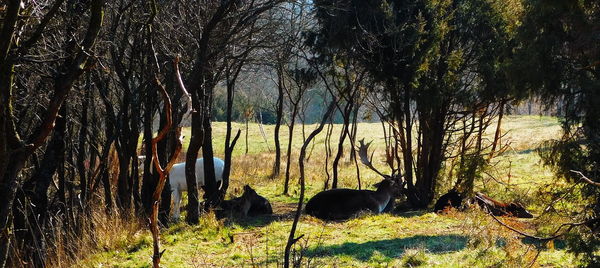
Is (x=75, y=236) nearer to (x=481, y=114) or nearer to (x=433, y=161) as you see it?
(x=433, y=161)

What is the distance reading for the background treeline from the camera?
793 cm

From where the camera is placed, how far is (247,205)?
1611 cm

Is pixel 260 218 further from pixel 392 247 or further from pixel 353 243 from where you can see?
pixel 392 247

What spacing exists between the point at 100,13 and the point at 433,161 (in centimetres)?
1406

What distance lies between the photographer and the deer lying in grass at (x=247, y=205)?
15938mm

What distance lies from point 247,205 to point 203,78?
12.3ft

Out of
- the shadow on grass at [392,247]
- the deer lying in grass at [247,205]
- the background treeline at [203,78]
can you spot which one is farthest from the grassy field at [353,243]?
the background treeline at [203,78]

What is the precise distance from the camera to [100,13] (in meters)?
6.72

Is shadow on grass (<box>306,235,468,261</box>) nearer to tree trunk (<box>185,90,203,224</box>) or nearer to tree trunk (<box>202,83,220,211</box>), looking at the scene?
tree trunk (<box>185,90,203,224</box>)

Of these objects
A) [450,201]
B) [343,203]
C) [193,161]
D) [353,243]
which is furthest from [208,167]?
[450,201]

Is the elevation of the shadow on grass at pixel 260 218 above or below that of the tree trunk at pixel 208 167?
below

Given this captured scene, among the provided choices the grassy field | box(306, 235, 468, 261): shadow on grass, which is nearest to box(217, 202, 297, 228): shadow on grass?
the grassy field

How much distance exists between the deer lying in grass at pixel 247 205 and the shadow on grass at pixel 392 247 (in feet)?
14.1

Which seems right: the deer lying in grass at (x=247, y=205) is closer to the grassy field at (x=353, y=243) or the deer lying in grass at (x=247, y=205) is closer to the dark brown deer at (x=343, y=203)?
the grassy field at (x=353, y=243)
